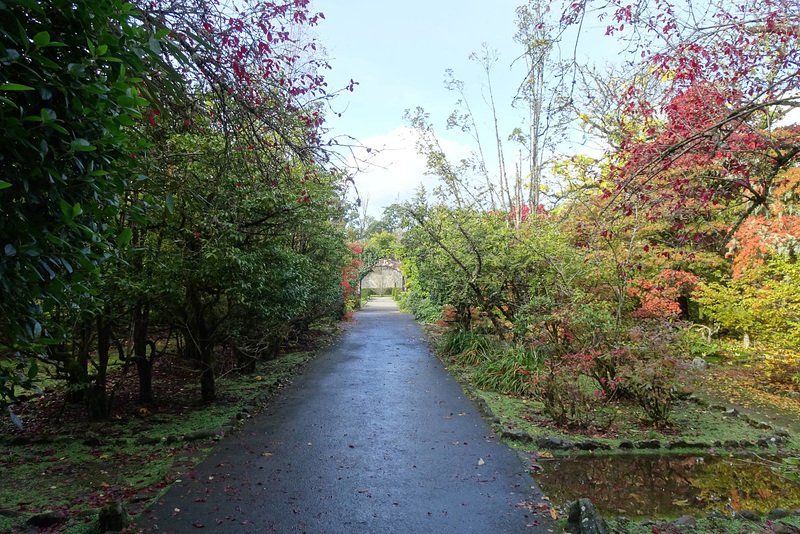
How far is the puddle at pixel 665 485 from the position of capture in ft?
12.5

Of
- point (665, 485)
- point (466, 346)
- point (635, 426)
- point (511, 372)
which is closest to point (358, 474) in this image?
point (665, 485)

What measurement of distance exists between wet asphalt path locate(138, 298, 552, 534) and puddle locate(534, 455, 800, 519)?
0.42 meters

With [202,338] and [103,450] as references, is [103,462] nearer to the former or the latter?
[103,450]

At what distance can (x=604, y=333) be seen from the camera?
614 centimetres

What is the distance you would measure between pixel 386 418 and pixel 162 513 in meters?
3.29

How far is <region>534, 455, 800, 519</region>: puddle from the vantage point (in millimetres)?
3807

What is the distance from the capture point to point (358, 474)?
4.52 meters

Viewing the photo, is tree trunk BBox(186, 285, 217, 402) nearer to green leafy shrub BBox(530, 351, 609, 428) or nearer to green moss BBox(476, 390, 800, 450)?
green moss BBox(476, 390, 800, 450)

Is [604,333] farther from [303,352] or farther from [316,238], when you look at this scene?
[303,352]

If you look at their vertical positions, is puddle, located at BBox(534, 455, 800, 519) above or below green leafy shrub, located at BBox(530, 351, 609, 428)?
below

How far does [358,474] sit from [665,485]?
9.05 ft

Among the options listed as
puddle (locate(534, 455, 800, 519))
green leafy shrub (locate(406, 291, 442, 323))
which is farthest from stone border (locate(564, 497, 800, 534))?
green leafy shrub (locate(406, 291, 442, 323))

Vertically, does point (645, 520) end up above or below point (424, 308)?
below

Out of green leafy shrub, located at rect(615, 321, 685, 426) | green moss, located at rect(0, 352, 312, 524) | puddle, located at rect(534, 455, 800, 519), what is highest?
green leafy shrub, located at rect(615, 321, 685, 426)
